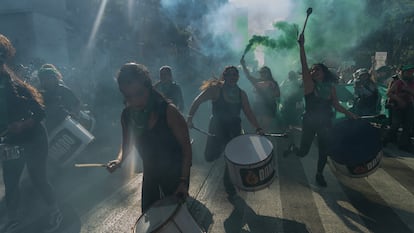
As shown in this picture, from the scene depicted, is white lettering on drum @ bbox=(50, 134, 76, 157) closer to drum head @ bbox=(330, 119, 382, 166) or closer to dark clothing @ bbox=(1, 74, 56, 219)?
dark clothing @ bbox=(1, 74, 56, 219)

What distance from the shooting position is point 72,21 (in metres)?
22.6

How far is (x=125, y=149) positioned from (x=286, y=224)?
2213 mm

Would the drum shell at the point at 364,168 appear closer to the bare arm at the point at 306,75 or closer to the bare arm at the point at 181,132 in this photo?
the bare arm at the point at 306,75

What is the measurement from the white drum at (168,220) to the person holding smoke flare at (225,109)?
2348 millimetres

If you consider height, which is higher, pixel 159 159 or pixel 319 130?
pixel 159 159

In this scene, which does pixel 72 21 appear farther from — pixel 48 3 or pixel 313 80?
pixel 313 80

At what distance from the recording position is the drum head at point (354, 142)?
445cm

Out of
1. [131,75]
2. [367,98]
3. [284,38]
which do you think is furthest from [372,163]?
[284,38]

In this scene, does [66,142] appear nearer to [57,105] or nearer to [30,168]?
[57,105]

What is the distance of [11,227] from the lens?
415 centimetres

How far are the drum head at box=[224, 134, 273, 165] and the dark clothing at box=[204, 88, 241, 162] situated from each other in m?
0.66

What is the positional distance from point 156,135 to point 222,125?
7.29 feet

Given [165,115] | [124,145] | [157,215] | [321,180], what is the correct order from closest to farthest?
[157,215] → [165,115] → [124,145] → [321,180]

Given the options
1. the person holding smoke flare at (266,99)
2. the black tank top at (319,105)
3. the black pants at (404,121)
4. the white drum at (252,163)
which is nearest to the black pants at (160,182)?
the white drum at (252,163)
